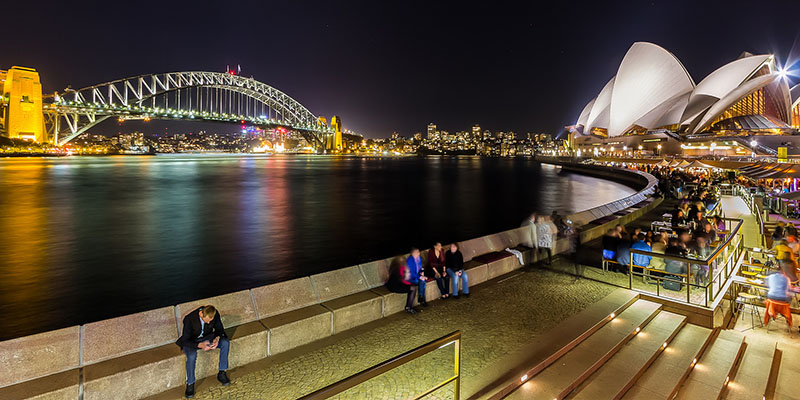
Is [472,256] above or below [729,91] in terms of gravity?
below

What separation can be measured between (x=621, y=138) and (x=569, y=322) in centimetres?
7862

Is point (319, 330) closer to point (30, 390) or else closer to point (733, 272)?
point (30, 390)

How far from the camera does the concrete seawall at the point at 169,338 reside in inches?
144

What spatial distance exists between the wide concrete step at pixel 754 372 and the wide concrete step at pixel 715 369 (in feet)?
0.24

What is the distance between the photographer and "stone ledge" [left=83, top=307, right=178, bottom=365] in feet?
13.1

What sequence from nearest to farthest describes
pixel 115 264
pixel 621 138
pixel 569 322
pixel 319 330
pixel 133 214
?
pixel 319 330, pixel 569 322, pixel 115 264, pixel 133 214, pixel 621 138

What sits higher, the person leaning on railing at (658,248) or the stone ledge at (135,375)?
the person leaning on railing at (658,248)

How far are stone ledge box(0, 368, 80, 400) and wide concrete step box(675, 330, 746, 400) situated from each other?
5566 millimetres

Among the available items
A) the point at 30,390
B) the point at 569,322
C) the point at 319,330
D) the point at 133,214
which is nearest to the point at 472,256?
the point at 569,322

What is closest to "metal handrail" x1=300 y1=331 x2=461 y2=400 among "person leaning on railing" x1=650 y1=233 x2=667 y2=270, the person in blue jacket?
the person in blue jacket

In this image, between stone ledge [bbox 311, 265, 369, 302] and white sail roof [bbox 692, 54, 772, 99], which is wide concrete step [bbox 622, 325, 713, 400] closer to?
stone ledge [bbox 311, 265, 369, 302]

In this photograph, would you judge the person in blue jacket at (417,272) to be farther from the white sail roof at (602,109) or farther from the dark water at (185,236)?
the white sail roof at (602,109)

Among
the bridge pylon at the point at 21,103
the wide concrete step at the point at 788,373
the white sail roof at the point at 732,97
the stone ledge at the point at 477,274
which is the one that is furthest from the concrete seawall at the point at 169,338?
the bridge pylon at the point at 21,103

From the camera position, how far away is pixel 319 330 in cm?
498
